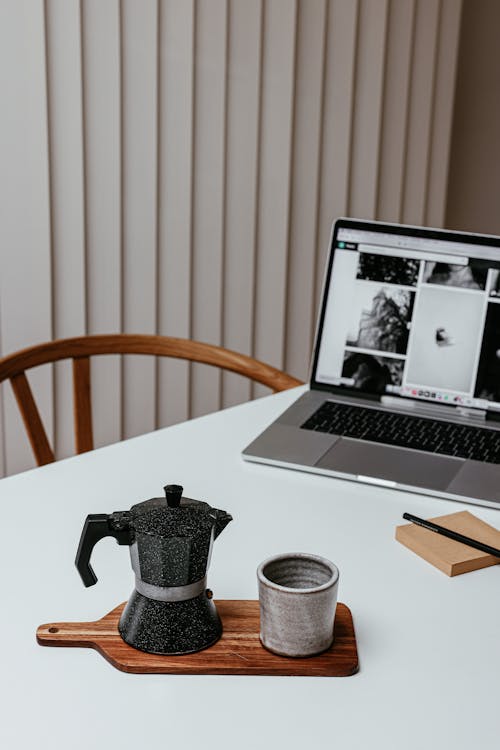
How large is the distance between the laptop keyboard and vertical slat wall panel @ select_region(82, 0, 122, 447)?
1.09 metres

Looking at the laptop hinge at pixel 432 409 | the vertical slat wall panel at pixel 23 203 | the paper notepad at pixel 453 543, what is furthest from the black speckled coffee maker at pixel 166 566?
the vertical slat wall panel at pixel 23 203

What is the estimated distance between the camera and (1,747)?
27.1 inches

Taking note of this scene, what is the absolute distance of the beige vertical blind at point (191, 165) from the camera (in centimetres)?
220

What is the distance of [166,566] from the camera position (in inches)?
30.7

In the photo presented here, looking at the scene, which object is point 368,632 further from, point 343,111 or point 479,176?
point 479,176

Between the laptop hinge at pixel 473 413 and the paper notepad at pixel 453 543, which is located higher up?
the laptop hinge at pixel 473 413

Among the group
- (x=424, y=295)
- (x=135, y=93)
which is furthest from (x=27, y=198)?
(x=424, y=295)

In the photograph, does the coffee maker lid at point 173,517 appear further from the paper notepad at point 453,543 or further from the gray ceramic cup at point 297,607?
the paper notepad at point 453,543

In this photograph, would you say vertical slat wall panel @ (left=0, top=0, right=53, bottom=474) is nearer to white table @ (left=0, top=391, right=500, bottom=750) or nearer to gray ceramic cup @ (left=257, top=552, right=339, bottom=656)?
white table @ (left=0, top=391, right=500, bottom=750)

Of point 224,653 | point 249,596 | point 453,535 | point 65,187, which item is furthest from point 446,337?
point 65,187

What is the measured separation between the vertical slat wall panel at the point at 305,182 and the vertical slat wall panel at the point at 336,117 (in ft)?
0.10

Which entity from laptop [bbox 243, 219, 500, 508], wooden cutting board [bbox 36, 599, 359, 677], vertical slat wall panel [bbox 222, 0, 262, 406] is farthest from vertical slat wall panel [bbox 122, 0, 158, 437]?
wooden cutting board [bbox 36, 599, 359, 677]

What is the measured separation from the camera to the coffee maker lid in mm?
774

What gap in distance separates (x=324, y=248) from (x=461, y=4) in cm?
93
